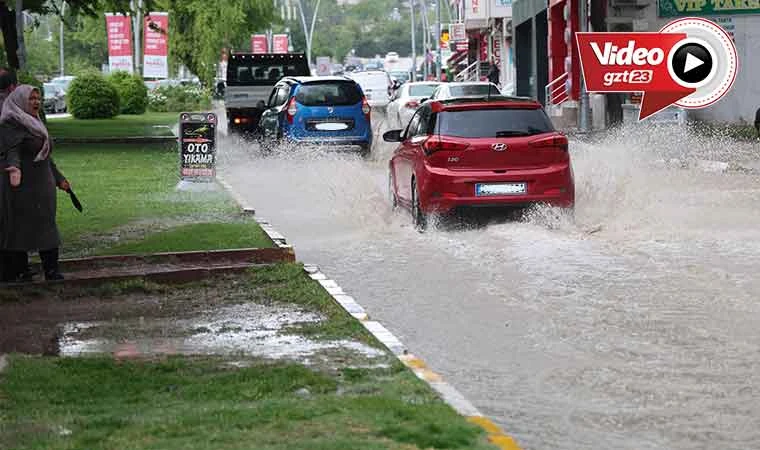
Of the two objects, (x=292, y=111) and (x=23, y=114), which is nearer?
(x=23, y=114)

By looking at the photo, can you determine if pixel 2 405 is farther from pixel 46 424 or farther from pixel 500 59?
pixel 500 59

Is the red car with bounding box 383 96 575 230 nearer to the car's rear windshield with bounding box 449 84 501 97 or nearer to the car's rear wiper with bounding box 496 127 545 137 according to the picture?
the car's rear wiper with bounding box 496 127 545 137

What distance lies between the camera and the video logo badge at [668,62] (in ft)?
82.8

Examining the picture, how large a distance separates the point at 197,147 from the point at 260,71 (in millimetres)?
20350

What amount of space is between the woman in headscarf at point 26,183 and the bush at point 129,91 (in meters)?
52.7

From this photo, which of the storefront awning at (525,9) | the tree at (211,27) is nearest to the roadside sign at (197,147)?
the storefront awning at (525,9)

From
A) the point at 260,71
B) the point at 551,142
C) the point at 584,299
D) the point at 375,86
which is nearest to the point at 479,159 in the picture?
the point at 551,142

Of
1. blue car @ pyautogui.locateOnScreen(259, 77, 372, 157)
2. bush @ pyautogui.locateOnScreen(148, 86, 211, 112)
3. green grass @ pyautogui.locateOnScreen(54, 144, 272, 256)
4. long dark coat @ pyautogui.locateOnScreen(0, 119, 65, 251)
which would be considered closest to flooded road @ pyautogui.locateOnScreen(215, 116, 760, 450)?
green grass @ pyautogui.locateOnScreen(54, 144, 272, 256)

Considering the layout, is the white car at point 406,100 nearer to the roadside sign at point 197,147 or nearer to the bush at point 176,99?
the roadside sign at point 197,147

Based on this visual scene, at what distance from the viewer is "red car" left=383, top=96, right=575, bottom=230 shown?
56.1 feet

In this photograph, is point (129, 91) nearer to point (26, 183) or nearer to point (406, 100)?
point (406, 100)

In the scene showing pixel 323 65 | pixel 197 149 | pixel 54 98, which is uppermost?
pixel 323 65

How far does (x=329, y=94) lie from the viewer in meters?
31.2

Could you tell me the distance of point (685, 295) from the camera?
40.4ft
